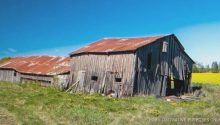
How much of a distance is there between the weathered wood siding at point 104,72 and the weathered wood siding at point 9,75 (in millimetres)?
12488

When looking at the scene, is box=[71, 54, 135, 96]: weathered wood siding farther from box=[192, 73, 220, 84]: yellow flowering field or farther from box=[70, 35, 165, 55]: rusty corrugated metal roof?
box=[192, 73, 220, 84]: yellow flowering field

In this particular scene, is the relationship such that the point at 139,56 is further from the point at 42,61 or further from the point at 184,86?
the point at 42,61

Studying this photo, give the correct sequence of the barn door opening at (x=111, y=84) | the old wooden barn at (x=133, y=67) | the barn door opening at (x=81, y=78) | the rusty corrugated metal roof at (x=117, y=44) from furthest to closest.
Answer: the barn door opening at (x=81, y=78), the rusty corrugated metal roof at (x=117, y=44), the barn door opening at (x=111, y=84), the old wooden barn at (x=133, y=67)

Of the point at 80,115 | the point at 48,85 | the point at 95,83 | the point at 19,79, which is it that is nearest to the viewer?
the point at 80,115

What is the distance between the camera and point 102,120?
561 inches

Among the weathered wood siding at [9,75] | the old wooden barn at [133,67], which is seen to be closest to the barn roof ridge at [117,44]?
the old wooden barn at [133,67]

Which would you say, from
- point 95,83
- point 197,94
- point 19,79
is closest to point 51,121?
point 95,83

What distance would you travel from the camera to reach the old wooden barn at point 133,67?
26609 millimetres

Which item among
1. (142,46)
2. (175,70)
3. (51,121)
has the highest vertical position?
(142,46)

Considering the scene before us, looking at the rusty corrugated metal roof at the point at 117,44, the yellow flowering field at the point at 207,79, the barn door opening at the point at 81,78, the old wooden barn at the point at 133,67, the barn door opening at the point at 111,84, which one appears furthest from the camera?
the yellow flowering field at the point at 207,79

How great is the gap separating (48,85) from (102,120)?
21001mm

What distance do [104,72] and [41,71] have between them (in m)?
11.2

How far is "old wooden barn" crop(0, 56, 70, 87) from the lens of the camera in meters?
33.0

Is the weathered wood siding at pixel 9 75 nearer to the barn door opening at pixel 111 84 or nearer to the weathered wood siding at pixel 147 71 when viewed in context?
the barn door opening at pixel 111 84
